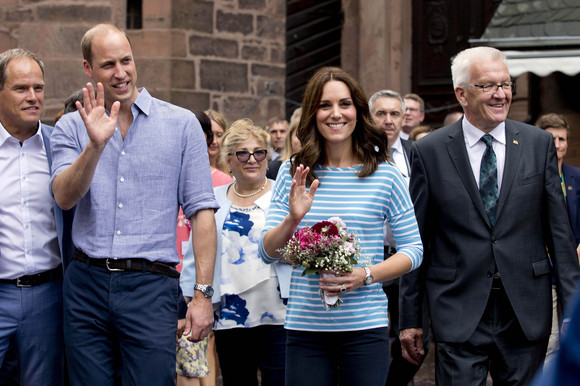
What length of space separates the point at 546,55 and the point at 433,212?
509 cm

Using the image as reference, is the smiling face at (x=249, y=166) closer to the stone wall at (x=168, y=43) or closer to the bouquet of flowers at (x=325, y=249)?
the bouquet of flowers at (x=325, y=249)

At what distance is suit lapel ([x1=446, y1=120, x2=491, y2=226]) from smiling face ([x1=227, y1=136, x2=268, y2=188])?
55.5 inches

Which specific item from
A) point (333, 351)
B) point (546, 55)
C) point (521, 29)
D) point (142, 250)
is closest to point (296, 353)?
point (333, 351)

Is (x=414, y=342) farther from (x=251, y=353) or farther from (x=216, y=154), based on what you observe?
(x=216, y=154)

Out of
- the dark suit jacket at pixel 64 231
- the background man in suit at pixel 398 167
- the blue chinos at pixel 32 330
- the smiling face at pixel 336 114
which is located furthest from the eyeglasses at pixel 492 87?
the blue chinos at pixel 32 330

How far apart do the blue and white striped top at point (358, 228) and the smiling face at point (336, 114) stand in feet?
0.51

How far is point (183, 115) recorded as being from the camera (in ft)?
15.1

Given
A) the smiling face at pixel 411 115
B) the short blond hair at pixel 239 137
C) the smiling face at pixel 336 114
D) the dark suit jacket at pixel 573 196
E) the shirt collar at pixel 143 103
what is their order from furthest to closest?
the smiling face at pixel 411 115
the dark suit jacket at pixel 573 196
the short blond hair at pixel 239 137
the shirt collar at pixel 143 103
the smiling face at pixel 336 114

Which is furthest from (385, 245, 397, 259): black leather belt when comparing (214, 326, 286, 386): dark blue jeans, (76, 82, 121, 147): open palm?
(76, 82, 121, 147): open palm

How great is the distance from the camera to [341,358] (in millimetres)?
4223

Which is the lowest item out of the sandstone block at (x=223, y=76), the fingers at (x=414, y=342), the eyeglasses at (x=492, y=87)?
the fingers at (x=414, y=342)

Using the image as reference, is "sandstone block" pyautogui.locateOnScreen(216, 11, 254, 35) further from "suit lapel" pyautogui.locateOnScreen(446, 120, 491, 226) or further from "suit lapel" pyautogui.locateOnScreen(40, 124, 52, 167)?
"suit lapel" pyautogui.locateOnScreen(446, 120, 491, 226)

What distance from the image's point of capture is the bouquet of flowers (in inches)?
156

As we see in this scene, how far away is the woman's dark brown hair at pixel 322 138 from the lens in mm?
4438
